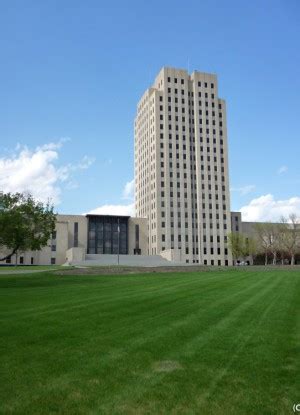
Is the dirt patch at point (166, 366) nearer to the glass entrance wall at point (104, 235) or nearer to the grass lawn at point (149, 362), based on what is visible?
the grass lawn at point (149, 362)

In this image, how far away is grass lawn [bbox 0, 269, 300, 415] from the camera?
6.57 m

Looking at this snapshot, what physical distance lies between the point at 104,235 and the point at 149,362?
12446 centimetres

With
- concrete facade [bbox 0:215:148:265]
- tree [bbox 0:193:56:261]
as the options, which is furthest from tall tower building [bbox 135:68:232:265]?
tree [bbox 0:193:56:261]

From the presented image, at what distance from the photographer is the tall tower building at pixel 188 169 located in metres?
136

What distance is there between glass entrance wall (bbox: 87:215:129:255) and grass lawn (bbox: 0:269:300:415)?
379ft

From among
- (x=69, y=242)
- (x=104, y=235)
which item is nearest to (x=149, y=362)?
(x=69, y=242)

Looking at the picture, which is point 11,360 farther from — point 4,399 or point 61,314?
point 61,314

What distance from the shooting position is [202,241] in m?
137

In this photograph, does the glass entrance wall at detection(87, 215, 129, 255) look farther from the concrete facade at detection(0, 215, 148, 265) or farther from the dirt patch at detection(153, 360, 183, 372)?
the dirt patch at detection(153, 360, 183, 372)

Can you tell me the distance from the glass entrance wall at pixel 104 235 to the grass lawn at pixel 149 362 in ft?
379

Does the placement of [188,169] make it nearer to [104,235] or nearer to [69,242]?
[104,235]

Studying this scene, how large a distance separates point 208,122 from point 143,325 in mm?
136585

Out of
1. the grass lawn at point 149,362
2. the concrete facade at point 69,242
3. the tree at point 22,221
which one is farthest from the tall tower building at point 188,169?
the grass lawn at point 149,362

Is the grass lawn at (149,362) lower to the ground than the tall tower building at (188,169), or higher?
lower
